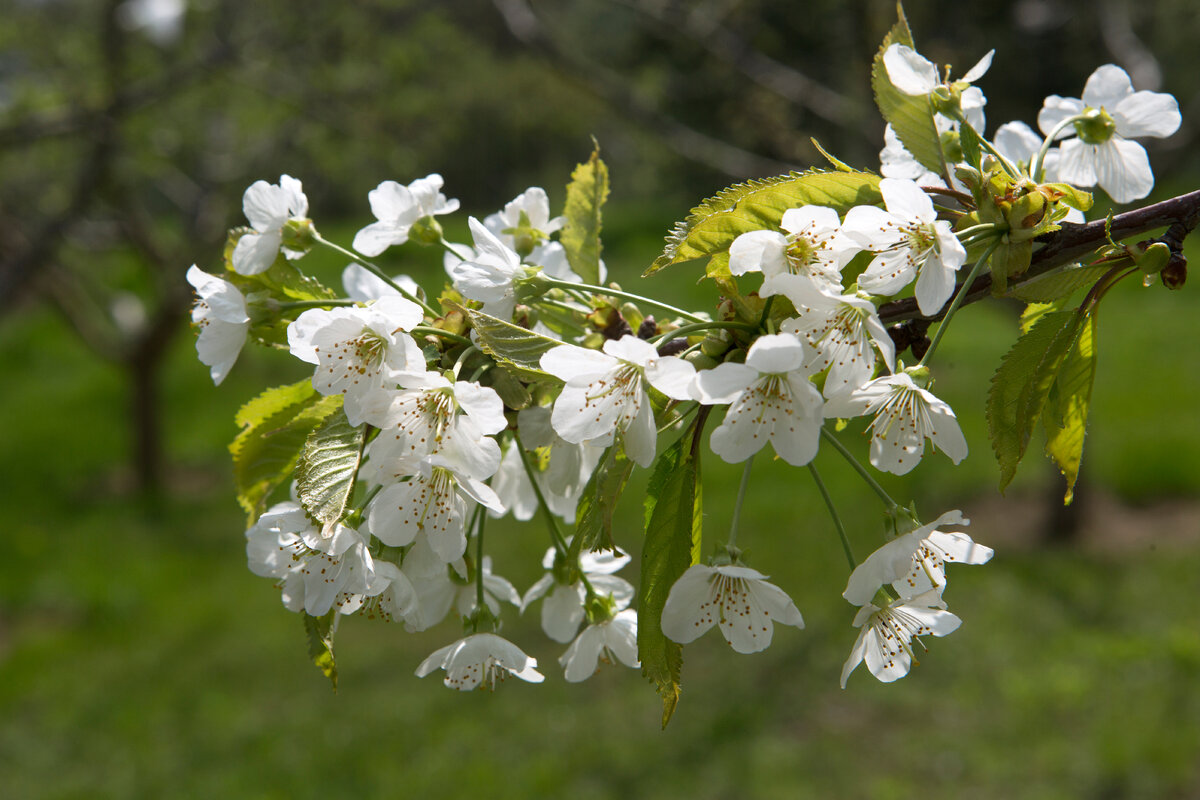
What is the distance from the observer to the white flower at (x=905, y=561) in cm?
92

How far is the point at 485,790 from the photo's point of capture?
3.68 m

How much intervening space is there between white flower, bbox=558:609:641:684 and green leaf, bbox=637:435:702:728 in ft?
0.67

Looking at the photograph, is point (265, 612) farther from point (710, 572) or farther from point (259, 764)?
point (710, 572)

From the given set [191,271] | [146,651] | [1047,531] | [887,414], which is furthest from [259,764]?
[1047,531]

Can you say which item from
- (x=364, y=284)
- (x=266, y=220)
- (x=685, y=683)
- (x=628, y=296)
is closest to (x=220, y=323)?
(x=266, y=220)

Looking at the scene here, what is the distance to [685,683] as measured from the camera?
174 inches

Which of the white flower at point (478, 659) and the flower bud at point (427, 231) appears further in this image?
the flower bud at point (427, 231)

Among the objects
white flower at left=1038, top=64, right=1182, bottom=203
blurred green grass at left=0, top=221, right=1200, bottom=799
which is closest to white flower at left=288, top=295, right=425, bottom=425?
white flower at left=1038, top=64, right=1182, bottom=203

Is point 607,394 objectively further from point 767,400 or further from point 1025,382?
point 1025,382

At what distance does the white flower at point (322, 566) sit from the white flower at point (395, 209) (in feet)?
1.29

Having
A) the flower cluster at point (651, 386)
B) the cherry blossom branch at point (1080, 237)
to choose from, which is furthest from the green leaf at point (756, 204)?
the cherry blossom branch at point (1080, 237)

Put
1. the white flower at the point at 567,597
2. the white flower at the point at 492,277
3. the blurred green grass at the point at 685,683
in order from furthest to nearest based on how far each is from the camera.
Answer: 1. the blurred green grass at the point at 685,683
2. the white flower at the point at 567,597
3. the white flower at the point at 492,277

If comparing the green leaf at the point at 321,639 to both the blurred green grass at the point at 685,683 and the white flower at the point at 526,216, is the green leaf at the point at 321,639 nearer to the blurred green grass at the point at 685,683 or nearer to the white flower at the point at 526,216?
the white flower at the point at 526,216

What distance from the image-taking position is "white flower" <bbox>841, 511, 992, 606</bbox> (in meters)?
0.92
